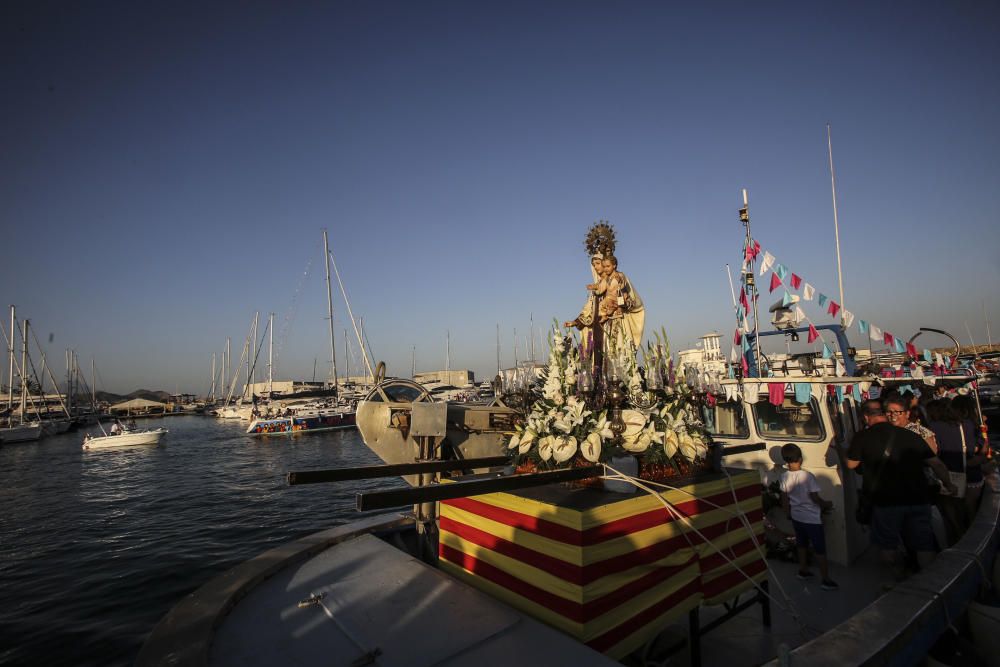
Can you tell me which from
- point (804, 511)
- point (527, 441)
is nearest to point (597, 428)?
point (527, 441)

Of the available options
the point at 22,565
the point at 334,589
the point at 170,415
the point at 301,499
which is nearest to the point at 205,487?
the point at 301,499

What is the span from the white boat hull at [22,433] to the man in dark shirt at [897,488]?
6558 cm

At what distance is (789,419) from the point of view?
6570 millimetres

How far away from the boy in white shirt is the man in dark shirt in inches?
20.2

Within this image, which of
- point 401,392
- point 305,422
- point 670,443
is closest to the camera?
point 670,443

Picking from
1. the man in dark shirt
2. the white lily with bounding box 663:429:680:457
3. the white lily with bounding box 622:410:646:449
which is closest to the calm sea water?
the white lily with bounding box 622:410:646:449

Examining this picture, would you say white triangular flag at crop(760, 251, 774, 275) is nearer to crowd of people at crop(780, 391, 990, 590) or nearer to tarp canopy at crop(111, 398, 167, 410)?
crowd of people at crop(780, 391, 990, 590)

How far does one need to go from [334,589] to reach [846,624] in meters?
3.35

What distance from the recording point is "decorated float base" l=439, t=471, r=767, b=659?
8.20 feet

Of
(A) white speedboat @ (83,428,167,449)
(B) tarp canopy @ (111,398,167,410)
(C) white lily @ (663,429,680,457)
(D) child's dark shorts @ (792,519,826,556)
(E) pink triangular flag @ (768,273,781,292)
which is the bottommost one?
(B) tarp canopy @ (111,398,167,410)

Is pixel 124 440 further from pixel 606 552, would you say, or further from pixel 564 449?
pixel 606 552

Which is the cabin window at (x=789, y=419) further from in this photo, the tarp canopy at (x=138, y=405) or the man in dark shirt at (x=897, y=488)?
the tarp canopy at (x=138, y=405)

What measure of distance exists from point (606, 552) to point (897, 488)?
3718 millimetres

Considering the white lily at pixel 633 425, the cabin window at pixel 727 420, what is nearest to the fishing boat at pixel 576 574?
the white lily at pixel 633 425
